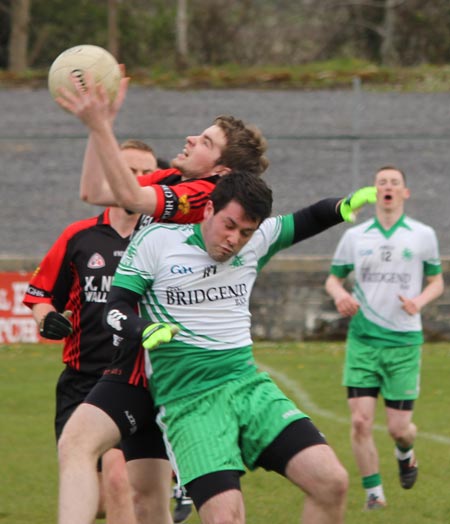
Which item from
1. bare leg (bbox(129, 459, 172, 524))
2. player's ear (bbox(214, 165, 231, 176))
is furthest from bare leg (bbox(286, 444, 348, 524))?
player's ear (bbox(214, 165, 231, 176))

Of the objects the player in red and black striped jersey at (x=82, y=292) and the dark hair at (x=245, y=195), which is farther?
the player in red and black striped jersey at (x=82, y=292)

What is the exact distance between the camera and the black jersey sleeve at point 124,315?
4941 mm

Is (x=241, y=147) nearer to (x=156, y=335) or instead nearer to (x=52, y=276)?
(x=156, y=335)

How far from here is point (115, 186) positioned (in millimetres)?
4969

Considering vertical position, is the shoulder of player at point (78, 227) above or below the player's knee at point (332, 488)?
above

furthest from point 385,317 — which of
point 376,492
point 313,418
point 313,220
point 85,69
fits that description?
point 85,69

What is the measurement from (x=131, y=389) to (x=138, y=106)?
72.4ft

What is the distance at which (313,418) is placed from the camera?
34.9 feet

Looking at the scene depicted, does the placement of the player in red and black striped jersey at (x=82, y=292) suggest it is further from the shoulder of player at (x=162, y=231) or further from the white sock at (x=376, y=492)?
the white sock at (x=376, y=492)

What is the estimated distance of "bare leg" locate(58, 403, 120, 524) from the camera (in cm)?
498

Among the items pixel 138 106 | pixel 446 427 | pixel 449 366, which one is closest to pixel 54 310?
pixel 446 427

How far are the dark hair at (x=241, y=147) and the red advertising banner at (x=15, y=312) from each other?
9.44m

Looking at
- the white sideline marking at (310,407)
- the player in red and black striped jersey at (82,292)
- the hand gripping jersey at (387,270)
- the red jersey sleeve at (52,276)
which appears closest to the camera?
the player in red and black striped jersey at (82,292)

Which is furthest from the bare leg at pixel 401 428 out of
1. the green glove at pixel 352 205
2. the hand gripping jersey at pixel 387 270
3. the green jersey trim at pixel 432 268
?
the green glove at pixel 352 205
